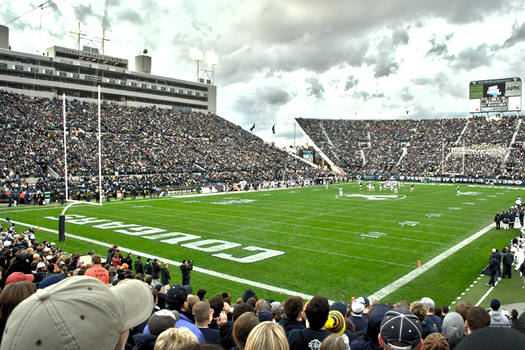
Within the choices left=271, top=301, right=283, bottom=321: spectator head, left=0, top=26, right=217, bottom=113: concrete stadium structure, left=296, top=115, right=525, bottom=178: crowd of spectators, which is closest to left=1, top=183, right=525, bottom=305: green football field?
left=271, top=301, right=283, bottom=321: spectator head

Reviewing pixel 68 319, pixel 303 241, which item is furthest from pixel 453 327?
pixel 303 241

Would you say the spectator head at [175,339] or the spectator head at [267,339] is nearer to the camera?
the spectator head at [267,339]

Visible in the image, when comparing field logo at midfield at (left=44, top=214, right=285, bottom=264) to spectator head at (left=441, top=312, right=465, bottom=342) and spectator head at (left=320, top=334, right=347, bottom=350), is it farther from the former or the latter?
spectator head at (left=320, top=334, right=347, bottom=350)

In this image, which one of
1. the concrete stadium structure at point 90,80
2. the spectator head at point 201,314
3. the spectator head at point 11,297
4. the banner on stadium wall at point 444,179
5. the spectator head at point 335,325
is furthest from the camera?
the banner on stadium wall at point 444,179

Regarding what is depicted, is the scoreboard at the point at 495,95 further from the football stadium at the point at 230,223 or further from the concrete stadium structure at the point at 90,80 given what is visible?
the concrete stadium structure at the point at 90,80

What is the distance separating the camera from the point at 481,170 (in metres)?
61.2

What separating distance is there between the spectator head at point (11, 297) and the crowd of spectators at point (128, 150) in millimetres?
32398

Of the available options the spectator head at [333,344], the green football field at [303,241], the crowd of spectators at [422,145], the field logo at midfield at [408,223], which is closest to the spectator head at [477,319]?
the spectator head at [333,344]

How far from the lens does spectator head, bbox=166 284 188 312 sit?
5.24 m

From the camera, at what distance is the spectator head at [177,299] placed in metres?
5.24

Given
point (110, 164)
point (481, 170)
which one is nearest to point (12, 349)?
point (110, 164)

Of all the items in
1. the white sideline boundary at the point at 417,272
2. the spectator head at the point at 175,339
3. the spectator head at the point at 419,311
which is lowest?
the white sideline boundary at the point at 417,272

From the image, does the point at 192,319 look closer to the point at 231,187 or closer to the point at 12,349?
the point at 12,349

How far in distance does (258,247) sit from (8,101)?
1679 inches
